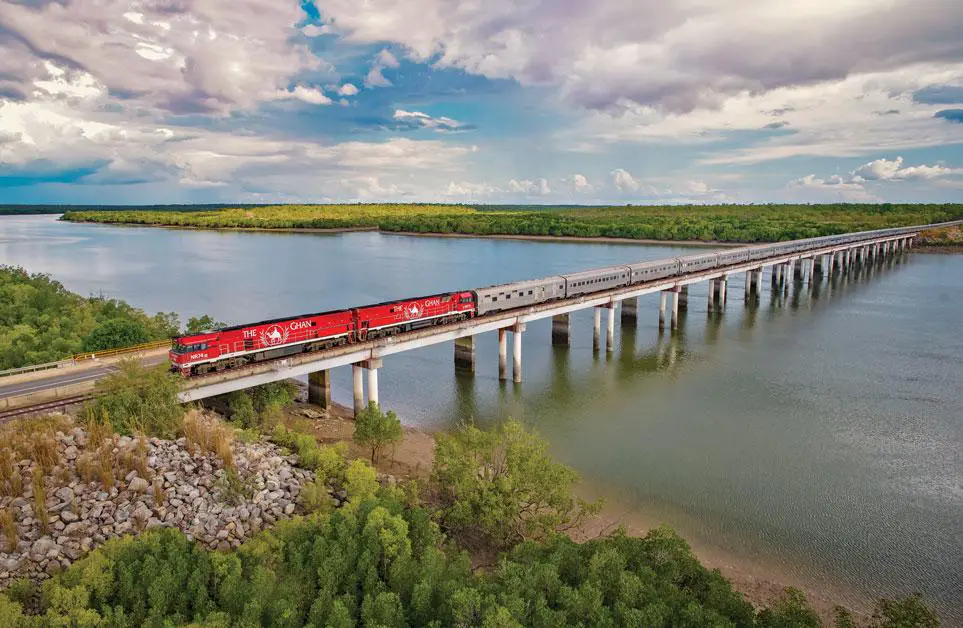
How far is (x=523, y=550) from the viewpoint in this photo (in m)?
20.1

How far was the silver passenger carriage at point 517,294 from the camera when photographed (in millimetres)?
46844

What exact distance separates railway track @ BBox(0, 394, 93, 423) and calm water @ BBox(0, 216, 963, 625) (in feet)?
61.0

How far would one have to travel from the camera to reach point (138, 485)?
874 inches

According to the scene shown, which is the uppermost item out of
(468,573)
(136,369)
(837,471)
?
(136,369)

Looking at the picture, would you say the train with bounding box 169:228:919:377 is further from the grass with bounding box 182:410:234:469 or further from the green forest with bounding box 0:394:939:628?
the green forest with bounding box 0:394:939:628

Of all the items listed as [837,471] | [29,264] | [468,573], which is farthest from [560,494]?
[29,264]

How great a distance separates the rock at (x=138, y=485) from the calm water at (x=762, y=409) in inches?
740

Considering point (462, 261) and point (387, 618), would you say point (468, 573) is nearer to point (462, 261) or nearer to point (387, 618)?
point (387, 618)

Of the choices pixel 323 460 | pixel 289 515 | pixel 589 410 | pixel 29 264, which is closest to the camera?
pixel 289 515

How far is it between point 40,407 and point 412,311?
2108 cm

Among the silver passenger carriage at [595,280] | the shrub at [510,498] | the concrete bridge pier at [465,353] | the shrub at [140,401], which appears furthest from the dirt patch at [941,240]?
the shrub at [140,401]

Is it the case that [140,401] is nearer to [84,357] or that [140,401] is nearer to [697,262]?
[84,357]

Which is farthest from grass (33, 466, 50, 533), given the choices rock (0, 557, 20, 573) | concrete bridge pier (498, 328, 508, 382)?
concrete bridge pier (498, 328, 508, 382)

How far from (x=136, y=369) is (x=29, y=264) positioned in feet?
390
